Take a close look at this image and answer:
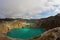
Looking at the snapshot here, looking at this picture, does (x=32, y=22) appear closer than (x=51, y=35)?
No

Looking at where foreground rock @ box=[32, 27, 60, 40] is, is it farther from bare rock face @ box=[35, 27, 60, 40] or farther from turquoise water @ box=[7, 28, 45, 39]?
turquoise water @ box=[7, 28, 45, 39]

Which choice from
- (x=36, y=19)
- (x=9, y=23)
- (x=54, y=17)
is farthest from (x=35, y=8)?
(x=9, y=23)

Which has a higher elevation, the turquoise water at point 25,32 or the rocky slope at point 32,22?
the rocky slope at point 32,22

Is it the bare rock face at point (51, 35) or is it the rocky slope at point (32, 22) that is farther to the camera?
the rocky slope at point (32, 22)

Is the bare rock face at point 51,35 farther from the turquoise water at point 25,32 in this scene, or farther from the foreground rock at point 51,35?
the turquoise water at point 25,32

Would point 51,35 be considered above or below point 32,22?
below

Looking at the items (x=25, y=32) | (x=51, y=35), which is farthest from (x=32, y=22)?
(x=51, y=35)

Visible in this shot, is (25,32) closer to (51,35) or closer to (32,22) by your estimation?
(32,22)

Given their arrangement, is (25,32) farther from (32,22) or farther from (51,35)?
(51,35)

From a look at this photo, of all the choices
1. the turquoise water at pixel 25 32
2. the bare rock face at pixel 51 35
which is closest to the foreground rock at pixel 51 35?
the bare rock face at pixel 51 35

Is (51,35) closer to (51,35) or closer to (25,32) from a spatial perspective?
(51,35)

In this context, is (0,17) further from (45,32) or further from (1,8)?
(45,32)
